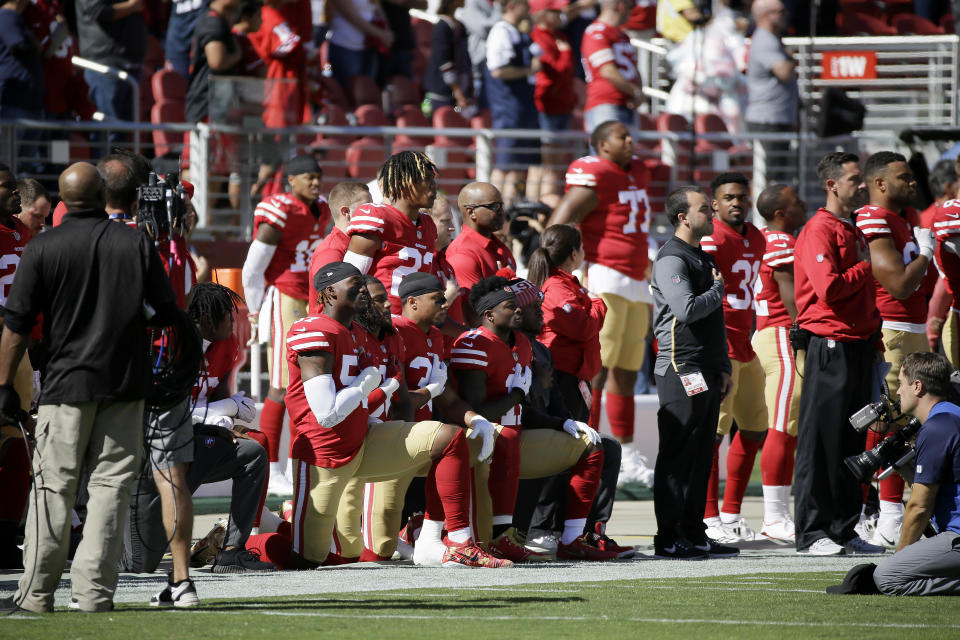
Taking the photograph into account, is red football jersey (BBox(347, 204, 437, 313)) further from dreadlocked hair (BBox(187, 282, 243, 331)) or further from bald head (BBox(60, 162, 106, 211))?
bald head (BBox(60, 162, 106, 211))

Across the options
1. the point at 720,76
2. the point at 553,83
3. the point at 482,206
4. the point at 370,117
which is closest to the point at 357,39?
the point at 370,117

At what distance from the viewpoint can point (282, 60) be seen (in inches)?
A: 524

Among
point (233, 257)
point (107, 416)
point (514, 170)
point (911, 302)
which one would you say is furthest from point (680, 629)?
point (514, 170)

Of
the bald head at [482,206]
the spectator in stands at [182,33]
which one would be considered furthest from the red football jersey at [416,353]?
the spectator in stands at [182,33]

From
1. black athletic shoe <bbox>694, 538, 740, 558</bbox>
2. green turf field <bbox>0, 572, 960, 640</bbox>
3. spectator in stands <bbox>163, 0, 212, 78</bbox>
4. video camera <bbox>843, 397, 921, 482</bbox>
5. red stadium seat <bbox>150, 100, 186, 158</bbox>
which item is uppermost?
spectator in stands <bbox>163, 0, 212, 78</bbox>

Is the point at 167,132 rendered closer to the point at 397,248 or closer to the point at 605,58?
the point at 605,58

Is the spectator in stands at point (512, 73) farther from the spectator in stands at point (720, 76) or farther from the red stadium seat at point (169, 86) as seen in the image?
the red stadium seat at point (169, 86)

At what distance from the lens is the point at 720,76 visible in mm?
16172

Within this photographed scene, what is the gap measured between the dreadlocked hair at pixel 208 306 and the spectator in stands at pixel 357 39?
24.7 feet

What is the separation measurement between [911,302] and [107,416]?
5.31 metres

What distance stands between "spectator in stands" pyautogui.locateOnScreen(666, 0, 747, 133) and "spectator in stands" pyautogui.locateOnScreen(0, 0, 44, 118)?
6860mm

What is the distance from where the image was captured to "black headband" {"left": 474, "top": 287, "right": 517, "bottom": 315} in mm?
8086

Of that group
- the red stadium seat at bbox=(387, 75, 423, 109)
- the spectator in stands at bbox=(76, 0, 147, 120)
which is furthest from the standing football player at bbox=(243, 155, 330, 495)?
the red stadium seat at bbox=(387, 75, 423, 109)

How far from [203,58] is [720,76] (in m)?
5.96
